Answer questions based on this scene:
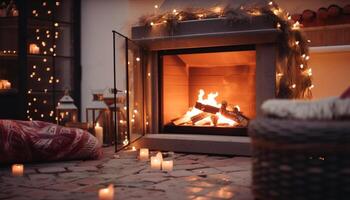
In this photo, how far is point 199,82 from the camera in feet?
14.6

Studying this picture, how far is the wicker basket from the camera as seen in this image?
1525mm

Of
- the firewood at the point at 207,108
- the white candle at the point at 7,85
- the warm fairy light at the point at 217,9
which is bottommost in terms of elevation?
the firewood at the point at 207,108

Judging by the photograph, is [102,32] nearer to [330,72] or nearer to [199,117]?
[199,117]

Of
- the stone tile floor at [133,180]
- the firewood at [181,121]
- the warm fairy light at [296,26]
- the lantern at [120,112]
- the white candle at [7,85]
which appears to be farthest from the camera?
the white candle at [7,85]

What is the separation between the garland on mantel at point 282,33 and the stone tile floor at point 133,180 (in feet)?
2.92

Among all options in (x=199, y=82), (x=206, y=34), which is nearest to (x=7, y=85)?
(x=199, y=82)

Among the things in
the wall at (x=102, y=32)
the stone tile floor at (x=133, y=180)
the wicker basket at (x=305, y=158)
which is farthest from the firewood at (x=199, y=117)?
the wicker basket at (x=305, y=158)

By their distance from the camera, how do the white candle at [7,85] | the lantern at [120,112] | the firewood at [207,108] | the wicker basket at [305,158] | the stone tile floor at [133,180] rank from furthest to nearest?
the white candle at [7,85], the lantern at [120,112], the firewood at [207,108], the stone tile floor at [133,180], the wicker basket at [305,158]

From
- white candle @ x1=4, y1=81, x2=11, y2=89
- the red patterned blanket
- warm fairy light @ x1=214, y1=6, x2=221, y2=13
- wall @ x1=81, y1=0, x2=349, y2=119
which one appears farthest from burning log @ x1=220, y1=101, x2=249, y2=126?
white candle @ x1=4, y1=81, x2=11, y2=89

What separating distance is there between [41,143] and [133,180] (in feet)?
3.26

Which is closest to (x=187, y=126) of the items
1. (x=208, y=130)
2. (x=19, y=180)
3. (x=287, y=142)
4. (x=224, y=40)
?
(x=208, y=130)

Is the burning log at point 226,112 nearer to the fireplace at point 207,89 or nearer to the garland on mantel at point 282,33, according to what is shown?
the fireplace at point 207,89

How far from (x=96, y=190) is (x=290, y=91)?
6.98 ft

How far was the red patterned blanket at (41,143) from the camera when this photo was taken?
3252 mm
